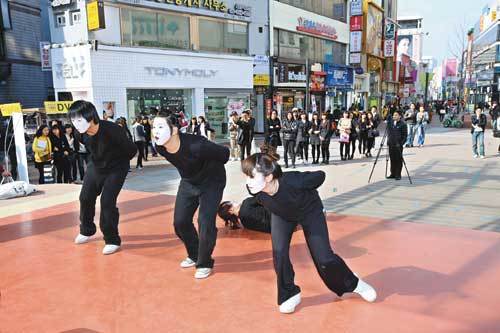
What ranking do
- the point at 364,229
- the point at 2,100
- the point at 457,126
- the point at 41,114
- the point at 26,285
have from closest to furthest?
the point at 26,285 → the point at 364,229 → the point at 41,114 → the point at 2,100 → the point at 457,126

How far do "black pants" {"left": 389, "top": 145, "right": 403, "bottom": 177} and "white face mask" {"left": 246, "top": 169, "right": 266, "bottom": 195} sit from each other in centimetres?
679

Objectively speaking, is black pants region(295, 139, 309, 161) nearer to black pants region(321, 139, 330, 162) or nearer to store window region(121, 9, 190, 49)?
black pants region(321, 139, 330, 162)

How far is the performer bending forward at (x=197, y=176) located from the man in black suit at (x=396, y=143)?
6.11m

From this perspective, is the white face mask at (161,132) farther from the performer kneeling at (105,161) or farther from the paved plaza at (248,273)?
the paved plaza at (248,273)

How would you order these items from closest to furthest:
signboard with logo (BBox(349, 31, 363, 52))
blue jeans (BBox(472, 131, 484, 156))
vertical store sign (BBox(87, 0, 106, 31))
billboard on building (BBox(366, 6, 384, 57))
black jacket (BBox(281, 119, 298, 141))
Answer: black jacket (BBox(281, 119, 298, 141)), blue jeans (BBox(472, 131, 484, 156)), vertical store sign (BBox(87, 0, 106, 31)), signboard with logo (BBox(349, 31, 363, 52)), billboard on building (BBox(366, 6, 384, 57))

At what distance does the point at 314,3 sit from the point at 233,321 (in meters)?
26.6

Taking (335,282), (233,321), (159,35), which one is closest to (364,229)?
(335,282)

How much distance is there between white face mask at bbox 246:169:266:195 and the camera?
324 centimetres

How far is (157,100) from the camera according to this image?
57.8 feet

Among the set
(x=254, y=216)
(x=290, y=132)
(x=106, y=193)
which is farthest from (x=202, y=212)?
(x=290, y=132)

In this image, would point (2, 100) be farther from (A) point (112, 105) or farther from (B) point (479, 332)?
(B) point (479, 332)

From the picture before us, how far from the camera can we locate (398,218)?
6.41m

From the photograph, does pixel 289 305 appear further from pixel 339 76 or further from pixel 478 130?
pixel 339 76

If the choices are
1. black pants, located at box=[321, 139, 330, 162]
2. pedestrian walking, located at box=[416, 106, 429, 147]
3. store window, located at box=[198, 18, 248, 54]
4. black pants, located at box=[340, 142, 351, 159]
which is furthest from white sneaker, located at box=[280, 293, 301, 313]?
store window, located at box=[198, 18, 248, 54]
